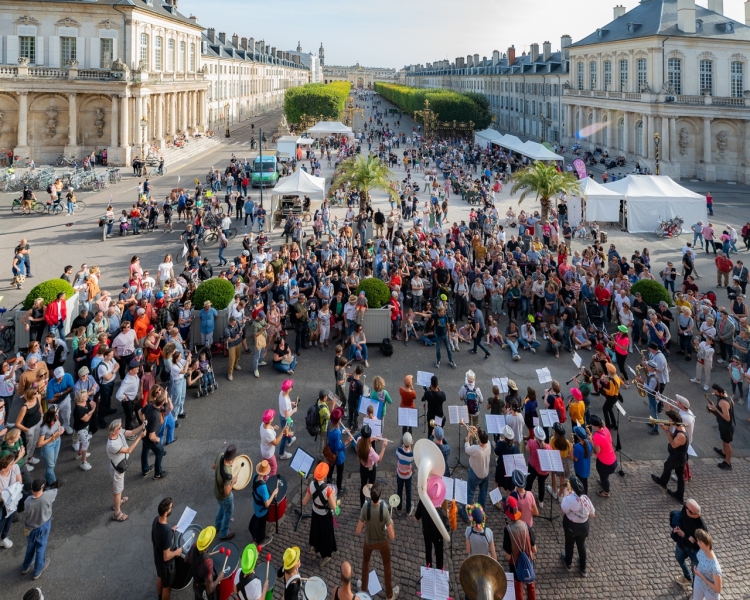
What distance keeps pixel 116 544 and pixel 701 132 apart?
4764 centimetres

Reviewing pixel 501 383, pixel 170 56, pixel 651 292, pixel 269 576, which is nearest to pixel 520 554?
pixel 269 576

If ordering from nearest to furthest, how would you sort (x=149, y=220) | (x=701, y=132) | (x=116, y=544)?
1. (x=116, y=544)
2. (x=149, y=220)
3. (x=701, y=132)

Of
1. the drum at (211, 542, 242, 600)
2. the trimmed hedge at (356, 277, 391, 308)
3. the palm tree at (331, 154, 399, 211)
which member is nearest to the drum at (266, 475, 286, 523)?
the drum at (211, 542, 242, 600)

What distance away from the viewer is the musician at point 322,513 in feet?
21.1

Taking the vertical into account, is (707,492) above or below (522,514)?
below

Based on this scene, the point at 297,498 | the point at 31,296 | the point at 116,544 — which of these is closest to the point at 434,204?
the point at 31,296

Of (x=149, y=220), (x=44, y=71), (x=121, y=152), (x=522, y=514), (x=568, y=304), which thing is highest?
(x=44, y=71)

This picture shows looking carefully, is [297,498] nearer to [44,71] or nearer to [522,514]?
[522,514]

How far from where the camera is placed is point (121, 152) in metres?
39.5

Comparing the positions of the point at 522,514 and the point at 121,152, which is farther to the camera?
the point at 121,152

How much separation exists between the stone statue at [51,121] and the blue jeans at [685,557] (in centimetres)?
4554

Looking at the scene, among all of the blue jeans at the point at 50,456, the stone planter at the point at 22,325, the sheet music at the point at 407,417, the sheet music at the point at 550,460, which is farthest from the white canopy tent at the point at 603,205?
the blue jeans at the point at 50,456

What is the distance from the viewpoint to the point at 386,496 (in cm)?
813

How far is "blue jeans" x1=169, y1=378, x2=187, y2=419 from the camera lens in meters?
9.84
